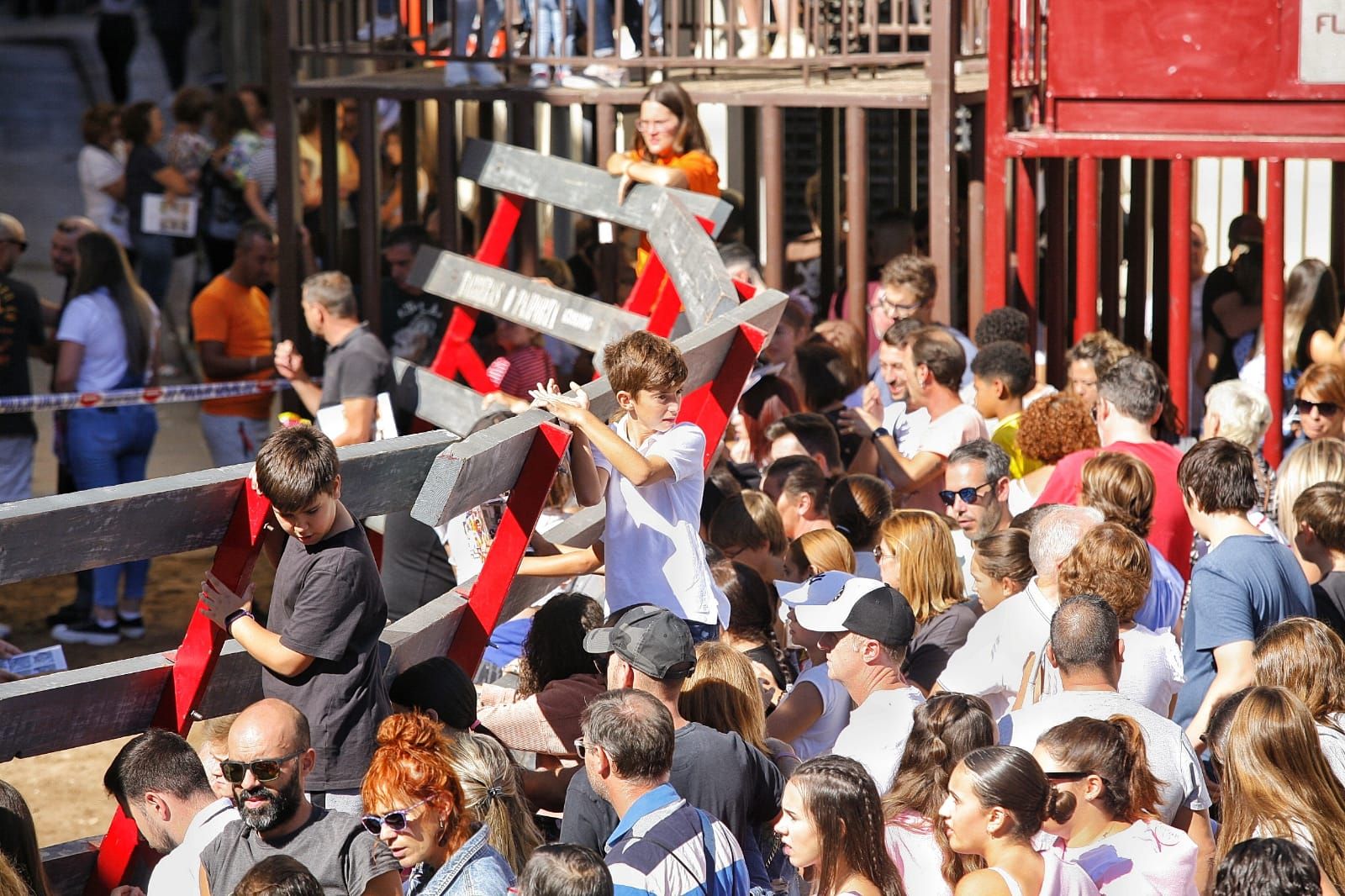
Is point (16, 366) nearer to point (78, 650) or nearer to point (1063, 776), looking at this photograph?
point (78, 650)

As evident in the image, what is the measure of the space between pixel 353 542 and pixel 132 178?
982 cm

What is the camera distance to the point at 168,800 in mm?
4035

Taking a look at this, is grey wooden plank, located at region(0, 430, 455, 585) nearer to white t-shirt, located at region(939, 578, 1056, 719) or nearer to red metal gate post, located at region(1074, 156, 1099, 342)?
white t-shirt, located at region(939, 578, 1056, 719)

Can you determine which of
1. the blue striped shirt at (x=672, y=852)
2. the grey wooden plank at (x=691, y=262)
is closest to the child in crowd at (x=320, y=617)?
the blue striped shirt at (x=672, y=852)

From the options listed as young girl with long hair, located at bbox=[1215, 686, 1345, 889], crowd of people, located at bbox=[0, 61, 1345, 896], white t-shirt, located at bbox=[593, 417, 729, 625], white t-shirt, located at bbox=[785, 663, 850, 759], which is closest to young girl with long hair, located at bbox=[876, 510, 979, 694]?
crowd of people, located at bbox=[0, 61, 1345, 896]

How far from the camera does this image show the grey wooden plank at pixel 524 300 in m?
6.98

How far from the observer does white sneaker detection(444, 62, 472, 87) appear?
9.61 metres

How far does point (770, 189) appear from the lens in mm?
9227

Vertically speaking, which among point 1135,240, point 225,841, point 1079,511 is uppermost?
point 1135,240

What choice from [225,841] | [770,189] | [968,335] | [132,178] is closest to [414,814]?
[225,841]

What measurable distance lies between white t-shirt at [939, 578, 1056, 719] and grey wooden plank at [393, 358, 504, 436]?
10.1 ft

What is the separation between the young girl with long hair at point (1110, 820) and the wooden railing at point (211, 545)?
57.3 inches

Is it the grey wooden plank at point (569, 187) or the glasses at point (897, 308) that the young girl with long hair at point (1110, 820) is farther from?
the glasses at point (897, 308)

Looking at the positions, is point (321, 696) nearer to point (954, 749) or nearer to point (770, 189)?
point (954, 749)
